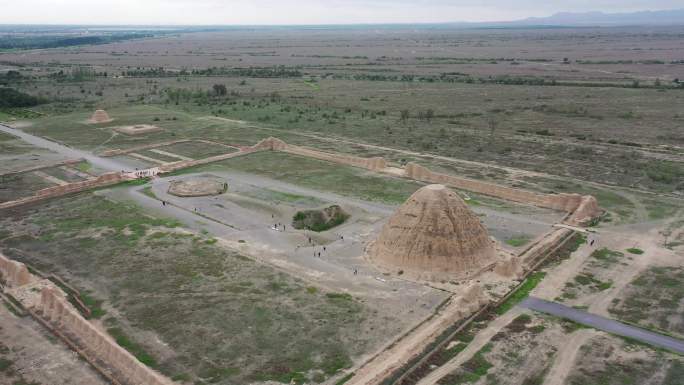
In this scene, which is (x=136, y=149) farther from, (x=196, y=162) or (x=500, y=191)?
(x=500, y=191)

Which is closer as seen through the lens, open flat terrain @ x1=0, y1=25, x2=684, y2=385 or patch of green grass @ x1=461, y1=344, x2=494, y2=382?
patch of green grass @ x1=461, y1=344, x2=494, y2=382

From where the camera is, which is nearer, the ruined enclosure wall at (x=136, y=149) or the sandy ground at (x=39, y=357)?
the sandy ground at (x=39, y=357)

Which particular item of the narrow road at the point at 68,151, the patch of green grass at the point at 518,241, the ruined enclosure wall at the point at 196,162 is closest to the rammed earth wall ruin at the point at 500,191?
the patch of green grass at the point at 518,241

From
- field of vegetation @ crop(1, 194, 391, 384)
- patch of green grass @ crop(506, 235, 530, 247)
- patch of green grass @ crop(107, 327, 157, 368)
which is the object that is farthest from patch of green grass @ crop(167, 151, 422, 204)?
patch of green grass @ crop(107, 327, 157, 368)

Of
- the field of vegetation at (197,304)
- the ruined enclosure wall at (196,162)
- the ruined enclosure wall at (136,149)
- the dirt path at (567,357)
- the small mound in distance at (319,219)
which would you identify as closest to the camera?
the dirt path at (567,357)

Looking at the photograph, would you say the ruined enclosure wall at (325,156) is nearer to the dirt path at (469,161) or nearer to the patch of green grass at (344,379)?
the dirt path at (469,161)

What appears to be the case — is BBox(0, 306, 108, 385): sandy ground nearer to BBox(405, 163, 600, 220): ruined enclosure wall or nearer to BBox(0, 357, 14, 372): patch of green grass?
BBox(0, 357, 14, 372): patch of green grass

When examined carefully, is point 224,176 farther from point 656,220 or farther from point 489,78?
point 489,78
